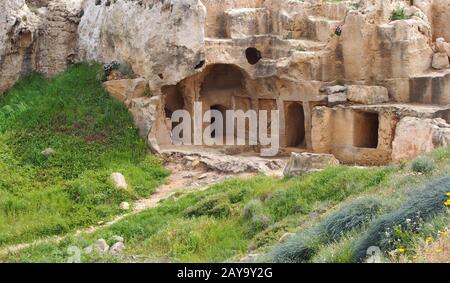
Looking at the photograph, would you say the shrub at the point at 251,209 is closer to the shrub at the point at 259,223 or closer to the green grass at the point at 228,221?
the green grass at the point at 228,221

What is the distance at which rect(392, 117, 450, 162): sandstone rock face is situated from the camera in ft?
53.6

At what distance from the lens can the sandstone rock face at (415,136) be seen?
16328 mm

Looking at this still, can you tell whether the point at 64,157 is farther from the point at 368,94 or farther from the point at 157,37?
the point at 368,94

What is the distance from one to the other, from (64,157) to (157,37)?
4474mm

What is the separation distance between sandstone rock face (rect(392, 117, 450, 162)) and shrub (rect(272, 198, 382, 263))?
267 inches

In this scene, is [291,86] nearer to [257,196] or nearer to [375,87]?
[375,87]

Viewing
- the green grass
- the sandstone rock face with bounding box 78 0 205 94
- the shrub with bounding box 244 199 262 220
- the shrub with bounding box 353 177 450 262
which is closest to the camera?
the shrub with bounding box 353 177 450 262

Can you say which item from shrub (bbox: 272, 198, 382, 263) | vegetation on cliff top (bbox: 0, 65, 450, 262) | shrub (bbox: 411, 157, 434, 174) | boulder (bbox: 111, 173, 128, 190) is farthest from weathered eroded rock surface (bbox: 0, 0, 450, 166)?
shrub (bbox: 272, 198, 382, 263)

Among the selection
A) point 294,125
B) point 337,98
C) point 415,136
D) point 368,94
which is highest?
point 368,94

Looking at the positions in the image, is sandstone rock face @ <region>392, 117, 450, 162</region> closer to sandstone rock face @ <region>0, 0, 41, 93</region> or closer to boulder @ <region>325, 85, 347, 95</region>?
boulder @ <region>325, 85, 347, 95</region>

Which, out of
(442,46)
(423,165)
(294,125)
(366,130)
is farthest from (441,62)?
(423,165)

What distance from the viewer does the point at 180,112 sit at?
2188 cm

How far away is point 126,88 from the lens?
67.8 feet
